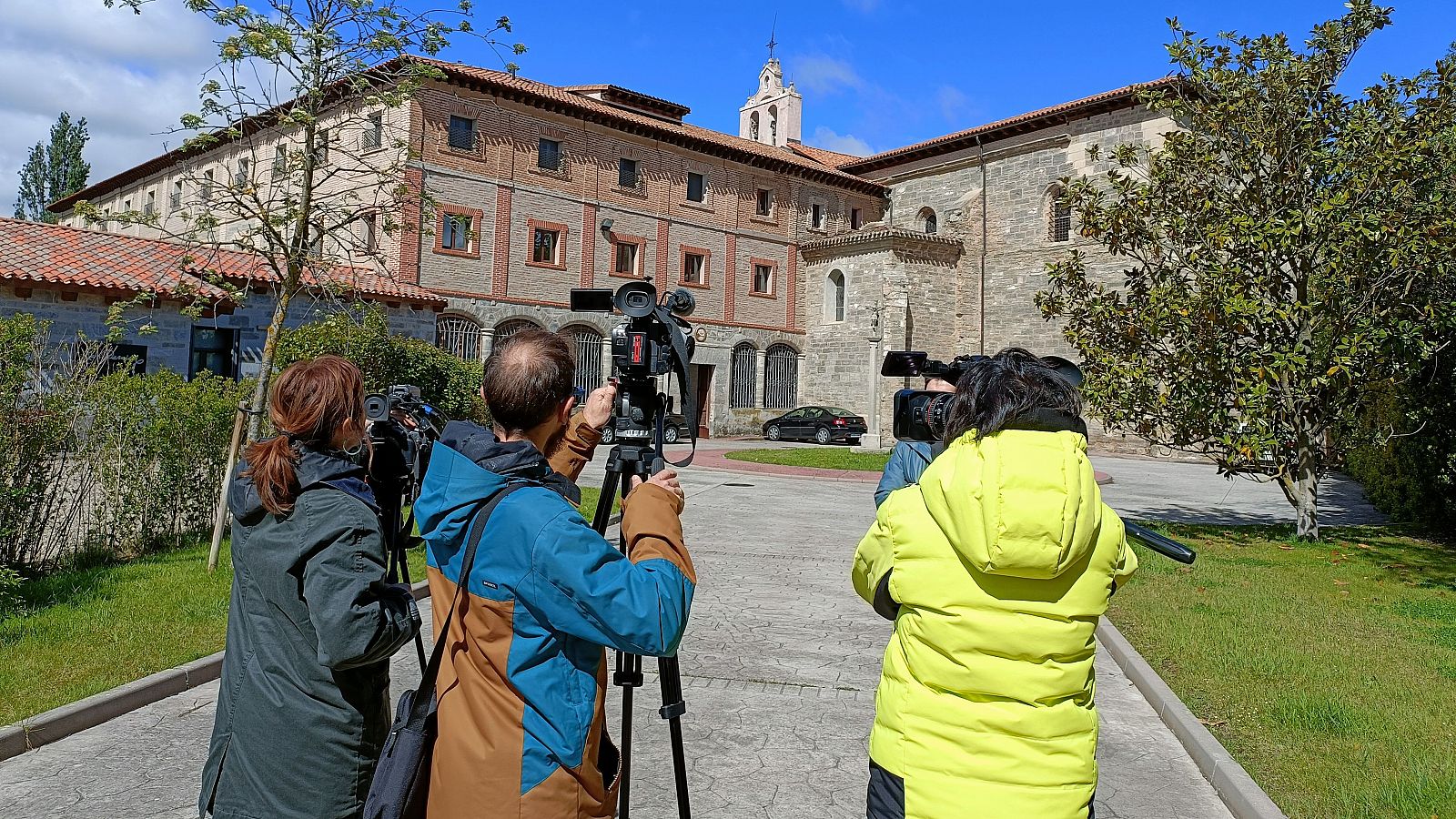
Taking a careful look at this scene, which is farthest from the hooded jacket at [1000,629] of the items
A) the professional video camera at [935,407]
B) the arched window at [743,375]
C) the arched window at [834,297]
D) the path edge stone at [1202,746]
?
the arched window at [834,297]

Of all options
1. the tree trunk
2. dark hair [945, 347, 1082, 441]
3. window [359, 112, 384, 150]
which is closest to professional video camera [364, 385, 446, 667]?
dark hair [945, 347, 1082, 441]

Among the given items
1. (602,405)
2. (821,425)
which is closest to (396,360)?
(821,425)

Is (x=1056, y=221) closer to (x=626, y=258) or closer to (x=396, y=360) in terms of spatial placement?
(x=626, y=258)

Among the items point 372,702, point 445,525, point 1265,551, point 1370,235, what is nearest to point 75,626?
point 372,702

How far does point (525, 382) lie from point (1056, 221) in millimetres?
35104

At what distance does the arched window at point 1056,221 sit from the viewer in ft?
111

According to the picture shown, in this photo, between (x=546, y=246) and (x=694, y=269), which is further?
(x=694, y=269)

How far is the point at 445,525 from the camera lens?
6.71 feet

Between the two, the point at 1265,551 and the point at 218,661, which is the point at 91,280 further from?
the point at 1265,551

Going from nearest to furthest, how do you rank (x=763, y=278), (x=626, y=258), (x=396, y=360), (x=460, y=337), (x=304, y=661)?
(x=304, y=661) < (x=396, y=360) < (x=460, y=337) < (x=626, y=258) < (x=763, y=278)

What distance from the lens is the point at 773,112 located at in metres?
51.2

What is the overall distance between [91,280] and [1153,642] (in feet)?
60.5

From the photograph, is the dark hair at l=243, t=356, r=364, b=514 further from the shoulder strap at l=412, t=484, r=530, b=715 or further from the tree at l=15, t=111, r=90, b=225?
the tree at l=15, t=111, r=90, b=225

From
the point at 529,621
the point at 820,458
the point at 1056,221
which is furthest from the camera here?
the point at 1056,221
